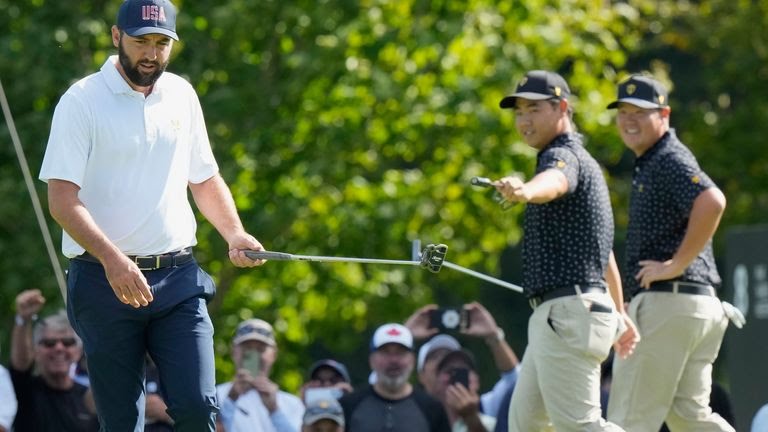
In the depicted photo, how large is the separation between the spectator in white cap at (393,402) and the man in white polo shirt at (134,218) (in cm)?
392

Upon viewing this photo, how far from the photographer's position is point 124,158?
261 inches

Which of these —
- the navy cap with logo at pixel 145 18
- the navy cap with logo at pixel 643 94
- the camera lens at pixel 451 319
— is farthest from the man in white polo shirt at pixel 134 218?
the camera lens at pixel 451 319

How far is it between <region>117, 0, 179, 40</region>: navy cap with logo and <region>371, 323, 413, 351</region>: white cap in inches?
187

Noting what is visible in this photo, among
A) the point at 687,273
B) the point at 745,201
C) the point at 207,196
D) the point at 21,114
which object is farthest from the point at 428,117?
the point at 207,196

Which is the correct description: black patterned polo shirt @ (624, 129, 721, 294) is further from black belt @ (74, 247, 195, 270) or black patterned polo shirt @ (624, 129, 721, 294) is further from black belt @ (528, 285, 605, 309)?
black belt @ (74, 247, 195, 270)

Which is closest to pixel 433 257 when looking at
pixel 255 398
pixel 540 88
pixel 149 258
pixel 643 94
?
pixel 540 88

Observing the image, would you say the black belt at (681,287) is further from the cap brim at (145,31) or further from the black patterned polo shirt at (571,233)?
the cap brim at (145,31)

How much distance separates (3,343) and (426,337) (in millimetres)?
5292

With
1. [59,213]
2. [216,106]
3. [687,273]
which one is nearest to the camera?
[59,213]

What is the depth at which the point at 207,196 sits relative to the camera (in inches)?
282

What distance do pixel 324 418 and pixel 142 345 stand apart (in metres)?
3.75

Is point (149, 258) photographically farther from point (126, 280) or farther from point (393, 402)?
point (393, 402)

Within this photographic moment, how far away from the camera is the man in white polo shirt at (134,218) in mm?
6617

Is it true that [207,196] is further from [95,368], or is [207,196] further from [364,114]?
[364,114]
